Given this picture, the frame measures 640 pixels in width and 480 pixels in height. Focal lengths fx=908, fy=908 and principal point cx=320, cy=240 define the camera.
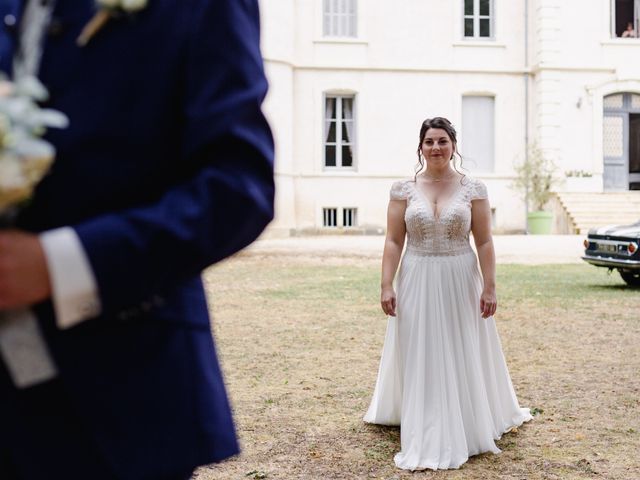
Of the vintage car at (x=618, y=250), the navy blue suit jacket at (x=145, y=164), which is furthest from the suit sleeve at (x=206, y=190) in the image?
the vintage car at (x=618, y=250)

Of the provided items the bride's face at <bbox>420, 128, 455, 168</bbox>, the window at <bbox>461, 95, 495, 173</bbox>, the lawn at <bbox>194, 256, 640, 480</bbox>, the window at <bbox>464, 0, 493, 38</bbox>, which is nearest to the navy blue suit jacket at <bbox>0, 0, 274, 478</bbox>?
the lawn at <bbox>194, 256, 640, 480</bbox>

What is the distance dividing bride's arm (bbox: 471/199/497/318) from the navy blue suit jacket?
404cm

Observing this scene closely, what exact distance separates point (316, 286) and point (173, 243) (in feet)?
39.3

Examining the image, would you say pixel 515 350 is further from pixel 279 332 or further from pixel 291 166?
pixel 291 166

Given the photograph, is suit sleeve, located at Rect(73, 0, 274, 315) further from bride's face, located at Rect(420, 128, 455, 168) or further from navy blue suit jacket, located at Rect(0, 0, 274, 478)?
bride's face, located at Rect(420, 128, 455, 168)

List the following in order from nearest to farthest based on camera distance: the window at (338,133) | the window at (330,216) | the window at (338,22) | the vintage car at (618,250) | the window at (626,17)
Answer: the vintage car at (618,250) → the window at (330,216) → the window at (338,133) → the window at (338,22) → the window at (626,17)

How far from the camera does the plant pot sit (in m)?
24.9

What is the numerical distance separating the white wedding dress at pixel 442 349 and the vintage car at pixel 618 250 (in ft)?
27.2

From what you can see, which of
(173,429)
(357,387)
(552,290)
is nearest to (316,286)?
(552,290)

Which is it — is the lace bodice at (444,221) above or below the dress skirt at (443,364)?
above

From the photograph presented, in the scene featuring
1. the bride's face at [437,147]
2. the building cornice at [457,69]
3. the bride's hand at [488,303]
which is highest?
the building cornice at [457,69]

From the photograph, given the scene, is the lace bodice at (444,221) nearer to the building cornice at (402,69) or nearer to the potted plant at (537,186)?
the potted plant at (537,186)

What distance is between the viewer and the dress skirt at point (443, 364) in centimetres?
491

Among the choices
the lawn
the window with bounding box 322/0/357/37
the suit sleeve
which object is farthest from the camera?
the window with bounding box 322/0/357/37
